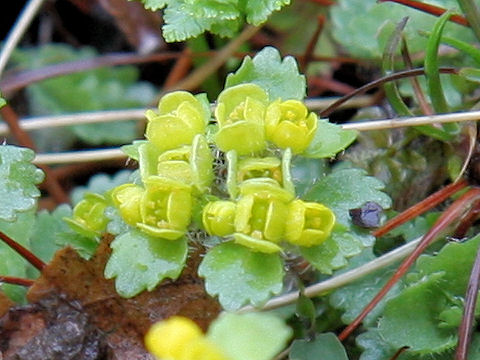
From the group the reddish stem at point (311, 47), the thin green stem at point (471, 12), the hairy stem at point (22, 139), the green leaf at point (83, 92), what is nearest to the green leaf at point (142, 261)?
the thin green stem at point (471, 12)

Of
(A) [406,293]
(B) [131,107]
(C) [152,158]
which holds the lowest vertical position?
(B) [131,107]

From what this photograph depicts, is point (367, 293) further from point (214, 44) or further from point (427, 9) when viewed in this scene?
point (214, 44)

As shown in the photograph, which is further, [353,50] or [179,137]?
[353,50]

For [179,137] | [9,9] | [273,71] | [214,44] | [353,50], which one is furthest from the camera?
[9,9]

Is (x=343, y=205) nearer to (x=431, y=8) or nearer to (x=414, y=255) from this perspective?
(x=414, y=255)

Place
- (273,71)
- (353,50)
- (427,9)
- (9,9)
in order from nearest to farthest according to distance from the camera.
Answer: (273,71) < (427,9) < (353,50) < (9,9)

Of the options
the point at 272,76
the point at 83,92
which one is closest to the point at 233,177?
the point at 272,76

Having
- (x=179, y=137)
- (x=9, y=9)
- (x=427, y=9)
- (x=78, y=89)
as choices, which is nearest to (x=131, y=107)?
(x=78, y=89)
